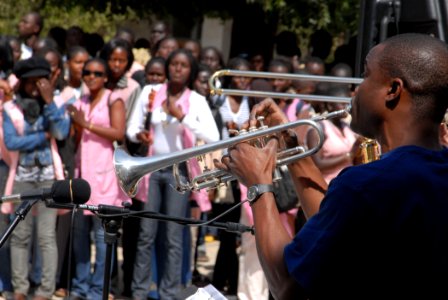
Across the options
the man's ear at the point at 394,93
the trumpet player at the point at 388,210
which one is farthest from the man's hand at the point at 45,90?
the man's ear at the point at 394,93

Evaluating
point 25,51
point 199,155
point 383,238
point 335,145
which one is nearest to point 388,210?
point 383,238

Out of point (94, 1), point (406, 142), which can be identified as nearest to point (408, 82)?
point (406, 142)

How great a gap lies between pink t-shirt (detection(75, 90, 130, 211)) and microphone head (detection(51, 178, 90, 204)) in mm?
3278

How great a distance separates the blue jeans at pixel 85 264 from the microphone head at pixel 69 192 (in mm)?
3449

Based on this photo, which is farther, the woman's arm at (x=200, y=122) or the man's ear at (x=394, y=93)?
the woman's arm at (x=200, y=122)

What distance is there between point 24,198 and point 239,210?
3837mm

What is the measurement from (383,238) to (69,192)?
1.58 m

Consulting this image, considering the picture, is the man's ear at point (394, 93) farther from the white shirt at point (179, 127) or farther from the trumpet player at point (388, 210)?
the white shirt at point (179, 127)

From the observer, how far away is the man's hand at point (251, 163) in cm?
292

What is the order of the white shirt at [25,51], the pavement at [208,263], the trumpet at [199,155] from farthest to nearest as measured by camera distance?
the white shirt at [25,51], the pavement at [208,263], the trumpet at [199,155]

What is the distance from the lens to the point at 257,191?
286cm

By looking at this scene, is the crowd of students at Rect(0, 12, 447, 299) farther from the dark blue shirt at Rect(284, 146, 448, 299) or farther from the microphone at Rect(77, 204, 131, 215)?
the dark blue shirt at Rect(284, 146, 448, 299)

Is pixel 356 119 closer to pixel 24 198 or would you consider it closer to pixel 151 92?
pixel 24 198

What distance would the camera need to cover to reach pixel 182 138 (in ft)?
23.3
